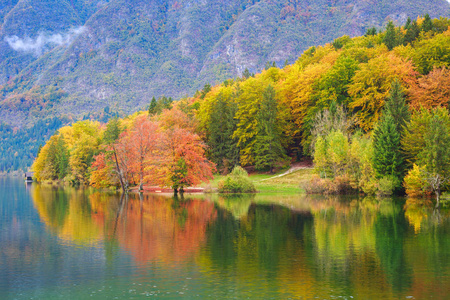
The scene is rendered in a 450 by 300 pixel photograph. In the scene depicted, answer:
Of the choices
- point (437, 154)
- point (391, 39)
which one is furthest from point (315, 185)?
point (391, 39)

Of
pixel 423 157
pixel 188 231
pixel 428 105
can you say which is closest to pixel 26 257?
pixel 188 231

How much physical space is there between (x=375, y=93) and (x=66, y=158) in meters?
77.6

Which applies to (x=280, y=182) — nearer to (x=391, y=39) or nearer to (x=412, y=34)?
(x=391, y=39)

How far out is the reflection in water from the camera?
1914cm

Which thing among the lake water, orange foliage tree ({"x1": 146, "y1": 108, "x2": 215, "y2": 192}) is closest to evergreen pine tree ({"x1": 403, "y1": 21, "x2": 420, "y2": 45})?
orange foliage tree ({"x1": 146, "y1": 108, "x2": 215, "y2": 192})

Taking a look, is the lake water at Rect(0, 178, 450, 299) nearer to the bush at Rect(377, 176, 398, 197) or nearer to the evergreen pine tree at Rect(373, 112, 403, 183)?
the bush at Rect(377, 176, 398, 197)

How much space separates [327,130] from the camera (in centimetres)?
6925

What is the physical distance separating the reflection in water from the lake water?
0.06 m

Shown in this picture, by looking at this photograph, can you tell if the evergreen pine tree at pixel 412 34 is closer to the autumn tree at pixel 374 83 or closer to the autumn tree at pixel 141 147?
the autumn tree at pixel 374 83

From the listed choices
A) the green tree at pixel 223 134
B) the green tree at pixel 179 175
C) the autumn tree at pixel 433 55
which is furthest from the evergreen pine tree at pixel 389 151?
the green tree at pixel 223 134

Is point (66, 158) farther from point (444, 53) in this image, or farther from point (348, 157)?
point (444, 53)

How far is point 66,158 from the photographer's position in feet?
375

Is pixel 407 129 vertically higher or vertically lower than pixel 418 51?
lower

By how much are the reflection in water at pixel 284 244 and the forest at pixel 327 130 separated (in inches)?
418
